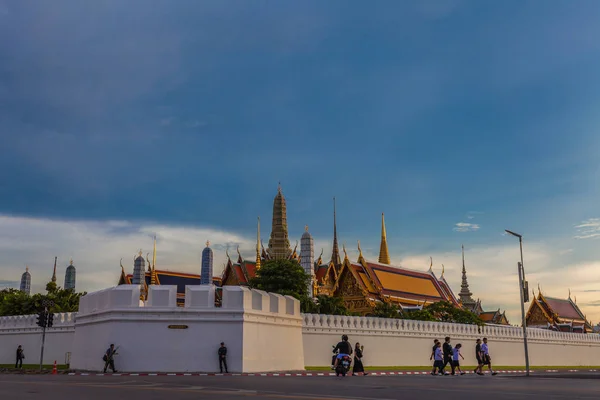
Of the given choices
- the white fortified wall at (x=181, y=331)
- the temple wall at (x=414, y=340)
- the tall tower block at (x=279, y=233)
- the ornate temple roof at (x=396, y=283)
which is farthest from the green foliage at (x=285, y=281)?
the tall tower block at (x=279, y=233)

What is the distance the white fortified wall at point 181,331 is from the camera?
24.7 metres

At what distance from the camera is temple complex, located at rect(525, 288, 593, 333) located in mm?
75062

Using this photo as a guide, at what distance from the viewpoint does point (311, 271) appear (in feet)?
192

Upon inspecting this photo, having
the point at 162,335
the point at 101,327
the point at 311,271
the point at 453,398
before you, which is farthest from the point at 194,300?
the point at 311,271

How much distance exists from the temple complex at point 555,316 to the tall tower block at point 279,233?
96.1 feet

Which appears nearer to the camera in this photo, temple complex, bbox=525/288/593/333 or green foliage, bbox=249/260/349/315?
green foliage, bbox=249/260/349/315

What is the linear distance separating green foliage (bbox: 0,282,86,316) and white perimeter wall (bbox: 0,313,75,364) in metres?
7.54

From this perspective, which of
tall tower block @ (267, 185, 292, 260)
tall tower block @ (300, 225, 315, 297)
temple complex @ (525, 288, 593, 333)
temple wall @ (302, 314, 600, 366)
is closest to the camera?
A: temple wall @ (302, 314, 600, 366)

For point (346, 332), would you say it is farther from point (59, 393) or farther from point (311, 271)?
point (311, 271)

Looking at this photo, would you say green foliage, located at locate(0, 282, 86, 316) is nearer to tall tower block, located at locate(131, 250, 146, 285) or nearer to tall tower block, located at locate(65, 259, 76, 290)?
tall tower block, located at locate(131, 250, 146, 285)

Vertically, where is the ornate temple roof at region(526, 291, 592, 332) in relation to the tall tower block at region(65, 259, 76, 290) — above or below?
below

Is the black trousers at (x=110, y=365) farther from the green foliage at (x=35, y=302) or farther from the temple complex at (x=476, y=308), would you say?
the temple complex at (x=476, y=308)

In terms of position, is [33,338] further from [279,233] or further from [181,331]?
[279,233]

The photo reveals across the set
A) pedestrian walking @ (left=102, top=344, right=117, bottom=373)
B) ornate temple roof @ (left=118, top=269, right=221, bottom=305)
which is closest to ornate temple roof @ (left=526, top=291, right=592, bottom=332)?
ornate temple roof @ (left=118, top=269, right=221, bottom=305)
